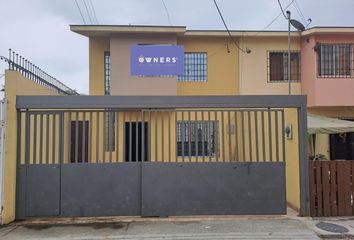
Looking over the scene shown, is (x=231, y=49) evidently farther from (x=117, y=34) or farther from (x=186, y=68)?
(x=117, y=34)

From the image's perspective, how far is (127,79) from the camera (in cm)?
1466

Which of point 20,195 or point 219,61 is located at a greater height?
point 219,61

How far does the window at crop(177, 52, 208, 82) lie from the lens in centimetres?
1579

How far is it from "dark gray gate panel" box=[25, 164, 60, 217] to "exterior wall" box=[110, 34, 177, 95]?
7199 mm

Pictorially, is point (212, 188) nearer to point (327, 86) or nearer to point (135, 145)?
point (135, 145)

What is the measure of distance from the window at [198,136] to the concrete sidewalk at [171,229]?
1.53 m

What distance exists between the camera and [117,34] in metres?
14.7

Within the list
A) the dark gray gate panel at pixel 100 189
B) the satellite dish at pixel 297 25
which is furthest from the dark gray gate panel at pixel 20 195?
the satellite dish at pixel 297 25

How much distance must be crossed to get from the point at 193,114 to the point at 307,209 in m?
3.36

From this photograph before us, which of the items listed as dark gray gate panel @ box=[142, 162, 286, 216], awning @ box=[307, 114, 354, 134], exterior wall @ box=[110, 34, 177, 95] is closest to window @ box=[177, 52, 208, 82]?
exterior wall @ box=[110, 34, 177, 95]

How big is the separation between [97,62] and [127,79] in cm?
185

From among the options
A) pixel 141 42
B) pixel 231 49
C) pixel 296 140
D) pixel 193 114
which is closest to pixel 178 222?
pixel 193 114

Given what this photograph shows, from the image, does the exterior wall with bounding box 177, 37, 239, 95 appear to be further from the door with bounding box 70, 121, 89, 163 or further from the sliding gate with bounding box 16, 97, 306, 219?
the door with bounding box 70, 121, 89, 163

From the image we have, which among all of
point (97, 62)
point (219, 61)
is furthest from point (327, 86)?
point (97, 62)
